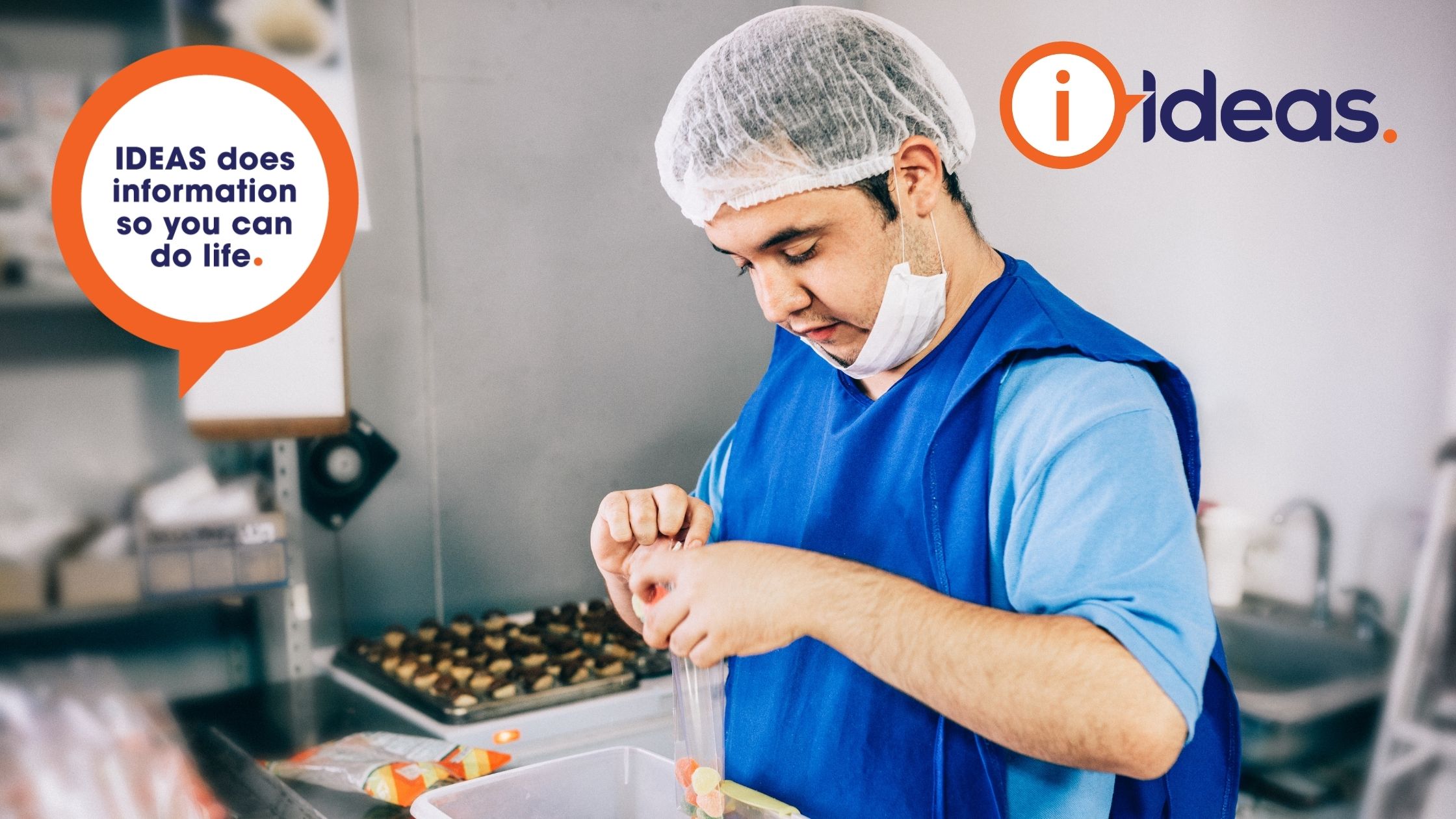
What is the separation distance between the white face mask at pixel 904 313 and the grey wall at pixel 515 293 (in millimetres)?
1405

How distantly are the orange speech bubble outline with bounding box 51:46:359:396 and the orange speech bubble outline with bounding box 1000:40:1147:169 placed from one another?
1526mm

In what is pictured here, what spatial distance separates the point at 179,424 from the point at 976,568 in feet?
5.73

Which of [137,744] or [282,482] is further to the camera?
[282,482]

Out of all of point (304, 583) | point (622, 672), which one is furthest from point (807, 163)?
point (304, 583)

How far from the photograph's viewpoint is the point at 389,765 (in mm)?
1486

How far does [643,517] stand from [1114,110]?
1618mm

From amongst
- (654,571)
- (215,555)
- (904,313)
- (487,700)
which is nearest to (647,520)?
(654,571)

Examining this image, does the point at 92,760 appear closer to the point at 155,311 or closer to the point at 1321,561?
the point at 155,311

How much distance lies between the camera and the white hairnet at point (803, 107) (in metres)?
1.14

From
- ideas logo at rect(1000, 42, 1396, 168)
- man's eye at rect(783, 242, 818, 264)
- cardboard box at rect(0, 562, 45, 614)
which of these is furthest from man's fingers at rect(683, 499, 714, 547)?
ideas logo at rect(1000, 42, 1396, 168)

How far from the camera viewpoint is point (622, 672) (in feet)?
6.72

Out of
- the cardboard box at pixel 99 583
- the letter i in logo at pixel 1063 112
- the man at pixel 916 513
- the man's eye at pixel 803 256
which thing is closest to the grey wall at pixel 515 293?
the cardboard box at pixel 99 583

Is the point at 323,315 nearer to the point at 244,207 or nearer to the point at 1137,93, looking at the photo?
the point at 244,207

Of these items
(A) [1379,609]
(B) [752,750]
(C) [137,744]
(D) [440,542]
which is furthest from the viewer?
(D) [440,542]
